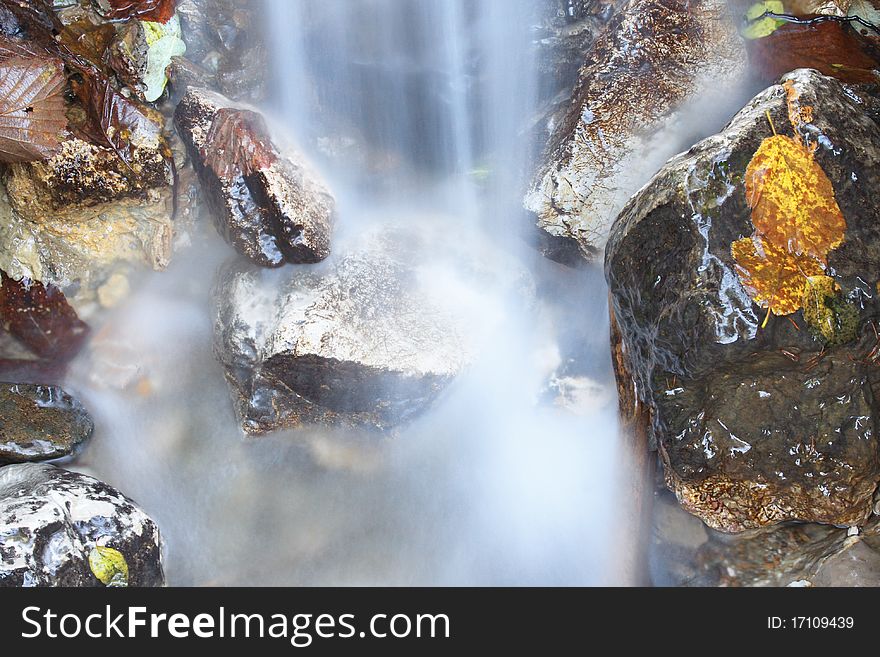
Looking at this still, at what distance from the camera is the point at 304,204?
12.0ft

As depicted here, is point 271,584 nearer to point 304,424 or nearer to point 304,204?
point 304,424

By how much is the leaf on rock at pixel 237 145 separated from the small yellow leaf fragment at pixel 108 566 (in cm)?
202

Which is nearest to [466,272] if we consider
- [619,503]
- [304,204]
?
[304,204]

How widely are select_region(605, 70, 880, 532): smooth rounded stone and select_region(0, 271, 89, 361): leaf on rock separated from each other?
3.24 m

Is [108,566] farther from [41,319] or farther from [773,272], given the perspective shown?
[773,272]

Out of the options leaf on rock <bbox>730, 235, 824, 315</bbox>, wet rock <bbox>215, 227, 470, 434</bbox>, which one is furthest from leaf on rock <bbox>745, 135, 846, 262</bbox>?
wet rock <bbox>215, 227, 470, 434</bbox>

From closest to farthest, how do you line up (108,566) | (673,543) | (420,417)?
(673,543)
(108,566)
(420,417)

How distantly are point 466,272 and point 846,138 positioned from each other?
2013 millimetres

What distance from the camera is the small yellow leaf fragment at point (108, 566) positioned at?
319 cm

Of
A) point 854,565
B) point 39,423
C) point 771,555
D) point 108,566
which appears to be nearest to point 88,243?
point 39,423

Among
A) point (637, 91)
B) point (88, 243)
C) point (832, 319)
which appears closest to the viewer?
point (832, 319)

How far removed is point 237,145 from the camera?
361 centimetres

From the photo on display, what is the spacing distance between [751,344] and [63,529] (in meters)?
3.23

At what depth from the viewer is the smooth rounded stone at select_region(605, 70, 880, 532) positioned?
2586 mm
